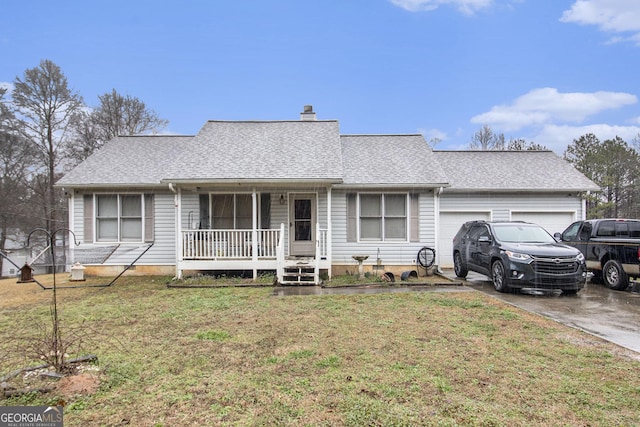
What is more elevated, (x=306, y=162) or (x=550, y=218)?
(x=306, y=162)

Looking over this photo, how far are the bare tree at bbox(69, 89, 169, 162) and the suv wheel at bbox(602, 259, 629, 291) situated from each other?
24803mm

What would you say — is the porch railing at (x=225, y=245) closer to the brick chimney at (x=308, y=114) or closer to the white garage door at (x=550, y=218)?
the brick chimney at (x=308, y=114)

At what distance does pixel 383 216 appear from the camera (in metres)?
11.3

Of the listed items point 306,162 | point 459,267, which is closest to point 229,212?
Result: point 306,162

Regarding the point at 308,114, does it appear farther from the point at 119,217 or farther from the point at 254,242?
the point at 119,217

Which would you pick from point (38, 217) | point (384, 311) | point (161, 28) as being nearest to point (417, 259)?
point (384, 311)

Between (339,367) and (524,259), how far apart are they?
5930 mm

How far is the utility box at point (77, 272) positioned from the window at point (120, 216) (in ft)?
3.25

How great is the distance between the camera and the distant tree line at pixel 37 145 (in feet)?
66.6

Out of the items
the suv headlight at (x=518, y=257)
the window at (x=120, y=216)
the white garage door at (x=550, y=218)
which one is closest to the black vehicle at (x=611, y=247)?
the white garage door at (x=550, y=218)

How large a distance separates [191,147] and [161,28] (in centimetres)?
766

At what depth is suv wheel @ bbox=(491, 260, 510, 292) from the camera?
8266 mm

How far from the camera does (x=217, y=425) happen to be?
2795mm

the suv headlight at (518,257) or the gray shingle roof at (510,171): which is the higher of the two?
the gray shingle roof at (510,171)
